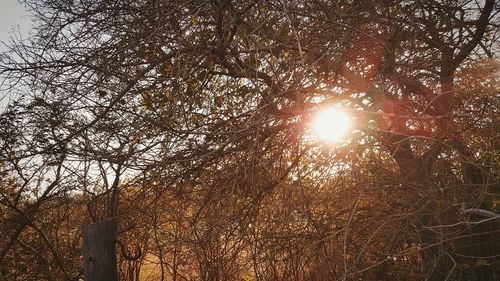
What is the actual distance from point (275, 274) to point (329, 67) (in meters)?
2.07

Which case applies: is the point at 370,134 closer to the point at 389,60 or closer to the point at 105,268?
the point at 389,60

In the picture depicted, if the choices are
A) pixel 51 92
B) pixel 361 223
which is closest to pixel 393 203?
pixel 361 223

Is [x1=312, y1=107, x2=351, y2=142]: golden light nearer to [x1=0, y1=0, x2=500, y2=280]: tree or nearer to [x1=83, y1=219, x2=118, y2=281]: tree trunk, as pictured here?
[x1=0, y1=0, x2=500, y2=280]: tree

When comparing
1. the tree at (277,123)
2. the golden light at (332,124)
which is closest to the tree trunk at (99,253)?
the tree at (277,123)

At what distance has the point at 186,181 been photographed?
3.61 meters

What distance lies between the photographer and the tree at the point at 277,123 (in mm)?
3137

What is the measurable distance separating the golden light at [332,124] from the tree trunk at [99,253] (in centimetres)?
170

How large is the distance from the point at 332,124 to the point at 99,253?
76.7 inches

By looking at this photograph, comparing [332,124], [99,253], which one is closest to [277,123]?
[332,124]

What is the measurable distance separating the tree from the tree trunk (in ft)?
1.52

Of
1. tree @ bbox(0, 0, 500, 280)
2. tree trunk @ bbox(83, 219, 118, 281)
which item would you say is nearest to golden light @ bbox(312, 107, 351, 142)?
tree @ bbox(0, 0, 500, 280)

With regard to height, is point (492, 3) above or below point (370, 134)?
above

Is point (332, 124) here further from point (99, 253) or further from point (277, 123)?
point (99, 253)

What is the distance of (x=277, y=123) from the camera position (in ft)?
12.8
